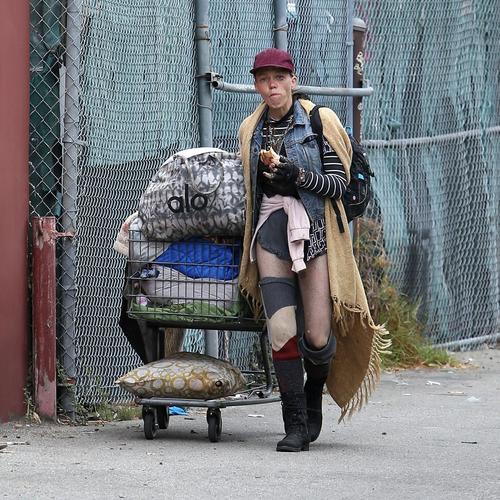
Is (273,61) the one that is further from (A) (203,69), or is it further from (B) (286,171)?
(A) (203,69)

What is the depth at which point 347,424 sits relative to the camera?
8.18m

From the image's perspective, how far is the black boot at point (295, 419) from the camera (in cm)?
695

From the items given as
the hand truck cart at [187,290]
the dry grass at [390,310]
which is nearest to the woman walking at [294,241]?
the hand truck cart at [187,290]

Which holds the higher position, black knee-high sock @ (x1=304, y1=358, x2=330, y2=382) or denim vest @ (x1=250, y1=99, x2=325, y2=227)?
denim vest @ (x1=250, y1=99, x2=325, y2=227)

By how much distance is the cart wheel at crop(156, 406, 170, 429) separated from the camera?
753cm

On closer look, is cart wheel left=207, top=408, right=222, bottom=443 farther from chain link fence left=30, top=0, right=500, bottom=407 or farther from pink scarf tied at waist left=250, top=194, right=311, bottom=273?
chain link fence left=30, top=0, right=500, bottom=407

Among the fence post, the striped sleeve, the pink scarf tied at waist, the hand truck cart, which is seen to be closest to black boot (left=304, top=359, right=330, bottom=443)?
the hand truck cart

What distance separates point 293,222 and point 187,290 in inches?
27.0

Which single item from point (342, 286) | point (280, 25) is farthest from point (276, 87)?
point (280, 25)

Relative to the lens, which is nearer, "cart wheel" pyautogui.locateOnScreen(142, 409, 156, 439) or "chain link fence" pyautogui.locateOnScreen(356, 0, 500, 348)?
"cart wheel" pyautogui.locateOnScreen(142, 409, 156, 439)

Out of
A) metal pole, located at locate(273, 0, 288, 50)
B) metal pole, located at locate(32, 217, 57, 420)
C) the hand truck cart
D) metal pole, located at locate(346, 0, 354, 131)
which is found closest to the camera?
the hand truck cart

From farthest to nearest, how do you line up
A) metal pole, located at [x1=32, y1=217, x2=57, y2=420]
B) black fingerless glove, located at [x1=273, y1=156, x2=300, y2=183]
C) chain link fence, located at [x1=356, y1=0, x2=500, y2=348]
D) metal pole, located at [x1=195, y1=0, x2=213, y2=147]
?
chain link fence, located at [x1=356, y1=0, x2=500, y2=348] < metal pole, located at [x1=195, y1=0, x2=213, y2=147] < metal pole, located at [x1=32, y1=217, x2=57, y2=420] < black fingerless glove, located at [x1=273, y1=156, x2=300, y2=183]

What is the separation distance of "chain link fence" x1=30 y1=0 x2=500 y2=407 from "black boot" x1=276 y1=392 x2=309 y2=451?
158 cm

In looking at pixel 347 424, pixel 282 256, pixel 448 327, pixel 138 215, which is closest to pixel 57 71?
pixel 138 215
